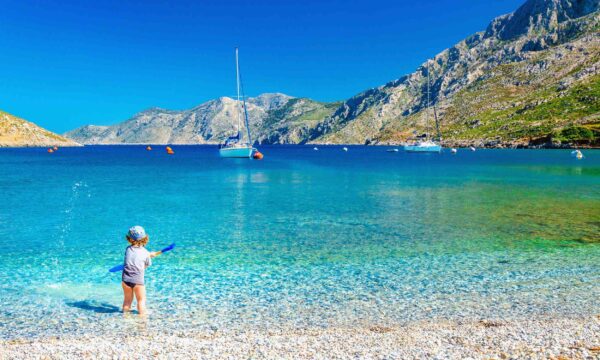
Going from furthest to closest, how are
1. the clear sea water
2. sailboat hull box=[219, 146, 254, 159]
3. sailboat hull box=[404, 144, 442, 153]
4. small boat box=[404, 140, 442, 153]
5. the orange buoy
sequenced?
small boat box=[404, 140, 442, 153], sailboat hull box=[404, 144, 442, 153], the orange buoy, sailboat hull box=[219, 146, 254, 159], the clear sea water

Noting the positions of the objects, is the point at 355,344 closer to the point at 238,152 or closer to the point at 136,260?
the point at 136,260

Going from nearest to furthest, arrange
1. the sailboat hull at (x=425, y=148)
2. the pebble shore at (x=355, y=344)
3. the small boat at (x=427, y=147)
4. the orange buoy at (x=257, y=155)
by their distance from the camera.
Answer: the pebble shore at (x=355, y=344) → the orange buoy at (x=257, y=155) → the sailboat hull at (x=425, y=148) → the small boat at (x=427, y=147)

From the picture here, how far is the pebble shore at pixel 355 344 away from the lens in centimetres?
1019

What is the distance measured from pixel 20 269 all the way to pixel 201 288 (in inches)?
332

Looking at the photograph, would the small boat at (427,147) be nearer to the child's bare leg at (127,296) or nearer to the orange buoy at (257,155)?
the orange buoy at (257,155)

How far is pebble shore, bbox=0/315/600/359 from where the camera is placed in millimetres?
10188

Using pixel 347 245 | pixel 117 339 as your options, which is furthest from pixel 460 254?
pixel 117 339

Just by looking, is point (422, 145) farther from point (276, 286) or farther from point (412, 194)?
point (276, 286)

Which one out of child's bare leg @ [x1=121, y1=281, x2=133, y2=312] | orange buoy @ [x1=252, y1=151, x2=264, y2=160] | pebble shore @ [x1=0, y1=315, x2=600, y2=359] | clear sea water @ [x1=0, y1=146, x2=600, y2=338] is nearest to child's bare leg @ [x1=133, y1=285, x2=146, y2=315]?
child's bare leg @ [x1=121, y1=281, x2=133, y2=312]

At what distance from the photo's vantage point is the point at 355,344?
11.0 m

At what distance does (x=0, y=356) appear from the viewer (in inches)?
403

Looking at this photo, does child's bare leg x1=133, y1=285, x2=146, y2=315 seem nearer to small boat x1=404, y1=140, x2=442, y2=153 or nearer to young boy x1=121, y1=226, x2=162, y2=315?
young boy x1=121, y1=226, x2=162, y2=315

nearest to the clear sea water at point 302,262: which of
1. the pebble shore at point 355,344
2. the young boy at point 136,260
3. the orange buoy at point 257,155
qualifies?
the pebble shore at point 355,344

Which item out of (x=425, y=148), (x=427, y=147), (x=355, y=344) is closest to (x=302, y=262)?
(x=355, y=344)
